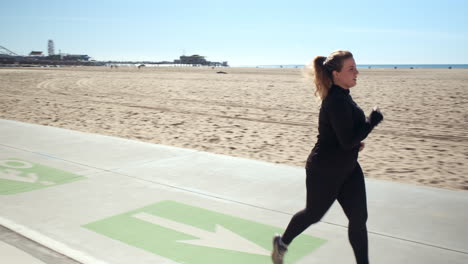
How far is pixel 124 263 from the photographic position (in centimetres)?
318

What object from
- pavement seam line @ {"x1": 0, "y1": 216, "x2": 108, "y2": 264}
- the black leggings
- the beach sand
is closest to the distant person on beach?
the black leggings

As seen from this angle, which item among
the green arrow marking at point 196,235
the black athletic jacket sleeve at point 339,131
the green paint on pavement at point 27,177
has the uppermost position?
the black athletic jacket sleeve at point 339,131

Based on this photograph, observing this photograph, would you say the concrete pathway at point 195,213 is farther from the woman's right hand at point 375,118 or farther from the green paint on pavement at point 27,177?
the woman's right hand at point 375,118

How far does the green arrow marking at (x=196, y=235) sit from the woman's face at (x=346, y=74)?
1.56 meters

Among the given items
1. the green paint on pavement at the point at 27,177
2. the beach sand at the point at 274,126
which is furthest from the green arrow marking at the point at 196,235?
the green paint on pavement at the point at 27,177

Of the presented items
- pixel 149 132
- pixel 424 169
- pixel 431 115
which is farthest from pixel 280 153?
pixel 431 115

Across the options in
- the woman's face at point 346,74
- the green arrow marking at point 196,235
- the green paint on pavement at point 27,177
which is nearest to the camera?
the woman's face at point 346,74

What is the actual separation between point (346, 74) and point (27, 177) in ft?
15.5

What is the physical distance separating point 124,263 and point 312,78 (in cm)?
210

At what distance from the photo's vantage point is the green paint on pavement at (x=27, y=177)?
16.6 feet

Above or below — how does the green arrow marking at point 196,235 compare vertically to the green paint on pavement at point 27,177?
below

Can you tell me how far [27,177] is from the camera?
18.0 ft

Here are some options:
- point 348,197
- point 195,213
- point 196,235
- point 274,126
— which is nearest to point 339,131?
point 348,197

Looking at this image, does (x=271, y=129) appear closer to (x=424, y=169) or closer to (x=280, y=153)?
(x=280, y=153)
